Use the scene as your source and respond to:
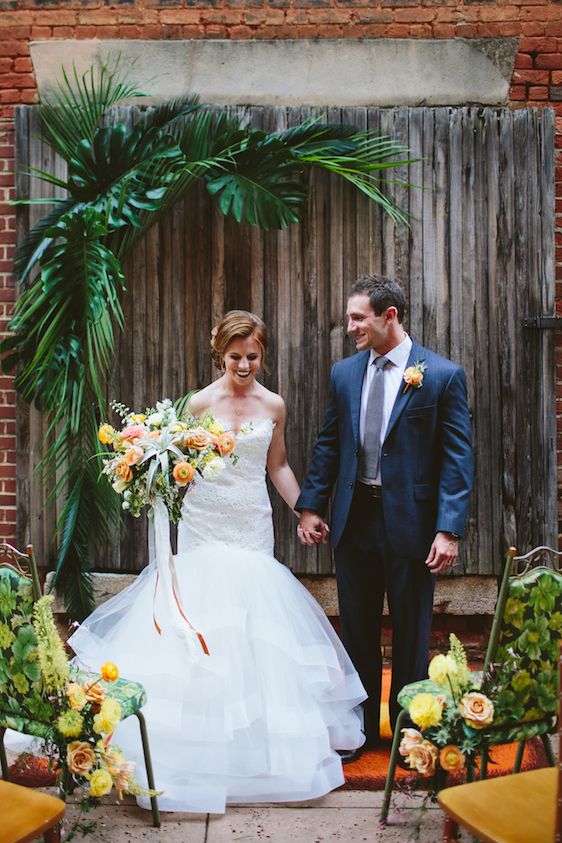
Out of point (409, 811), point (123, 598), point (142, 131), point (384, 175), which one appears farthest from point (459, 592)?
point (142, 131)

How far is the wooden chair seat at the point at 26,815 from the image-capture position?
223 cm

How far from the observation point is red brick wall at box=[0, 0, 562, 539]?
4.83 metres

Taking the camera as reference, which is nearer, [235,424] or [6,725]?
[6,725]

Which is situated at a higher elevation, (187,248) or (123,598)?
(187,248)

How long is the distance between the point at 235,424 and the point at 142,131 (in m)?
1.82

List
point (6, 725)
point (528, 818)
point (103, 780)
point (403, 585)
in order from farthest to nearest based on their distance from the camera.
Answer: point (403, 585) → point (6, 725) → point (103, 780) → point (528, 818)

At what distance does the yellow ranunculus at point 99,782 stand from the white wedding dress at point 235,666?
472 millimetres

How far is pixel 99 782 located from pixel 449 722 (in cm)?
124

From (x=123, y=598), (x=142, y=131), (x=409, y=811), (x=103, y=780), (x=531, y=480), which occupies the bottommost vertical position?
(x=409, y=811)

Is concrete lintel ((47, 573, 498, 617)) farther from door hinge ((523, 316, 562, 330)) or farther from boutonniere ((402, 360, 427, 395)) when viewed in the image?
boutonniere ((402, 360, 427, 395))

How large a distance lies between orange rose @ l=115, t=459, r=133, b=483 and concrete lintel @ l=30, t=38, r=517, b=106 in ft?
8.22

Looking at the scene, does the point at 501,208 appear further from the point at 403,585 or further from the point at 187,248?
the point at 403,585

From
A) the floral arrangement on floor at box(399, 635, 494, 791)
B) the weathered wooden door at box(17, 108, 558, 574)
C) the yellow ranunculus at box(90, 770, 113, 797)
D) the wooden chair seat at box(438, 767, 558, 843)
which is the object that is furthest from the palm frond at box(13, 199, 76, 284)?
the wooden chair seat at box(438, 767, 558, 843)

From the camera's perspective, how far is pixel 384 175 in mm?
4809
